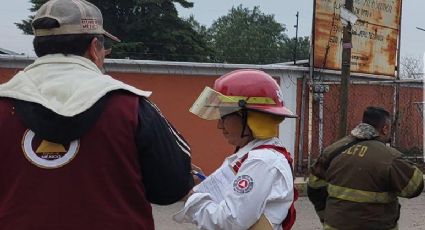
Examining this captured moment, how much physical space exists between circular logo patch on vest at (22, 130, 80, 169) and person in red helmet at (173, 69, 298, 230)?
0.58 m

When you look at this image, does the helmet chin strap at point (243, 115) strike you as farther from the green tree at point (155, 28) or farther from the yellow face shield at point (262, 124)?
the green tree at point (155, 28)

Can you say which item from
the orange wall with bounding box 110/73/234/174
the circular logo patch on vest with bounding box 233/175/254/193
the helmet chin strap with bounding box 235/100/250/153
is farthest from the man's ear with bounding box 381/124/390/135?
the orange wall with bounding box 110/73/234/174

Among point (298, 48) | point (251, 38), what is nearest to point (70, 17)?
point (251, 38)

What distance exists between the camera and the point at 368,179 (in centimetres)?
449

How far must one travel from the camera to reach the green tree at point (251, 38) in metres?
56.0

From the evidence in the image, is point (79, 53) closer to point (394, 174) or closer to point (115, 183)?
point (115, 183)

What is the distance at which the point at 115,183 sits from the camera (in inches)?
83.7

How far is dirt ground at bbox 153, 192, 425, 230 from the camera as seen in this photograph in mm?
8961

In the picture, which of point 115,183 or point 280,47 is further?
point 280,47

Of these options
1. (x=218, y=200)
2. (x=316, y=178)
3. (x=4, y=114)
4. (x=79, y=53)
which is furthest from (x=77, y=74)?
(x=316, y=178)

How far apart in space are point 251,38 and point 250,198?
57.5 m

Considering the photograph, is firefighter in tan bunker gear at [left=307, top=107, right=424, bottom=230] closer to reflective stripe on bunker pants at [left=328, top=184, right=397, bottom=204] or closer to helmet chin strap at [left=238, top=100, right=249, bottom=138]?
reflective stripe on bunker pants at [left=328, top=184, right=397, bottom=204]

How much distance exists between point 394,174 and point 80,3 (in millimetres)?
2891

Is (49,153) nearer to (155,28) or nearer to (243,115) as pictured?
(243,115)
